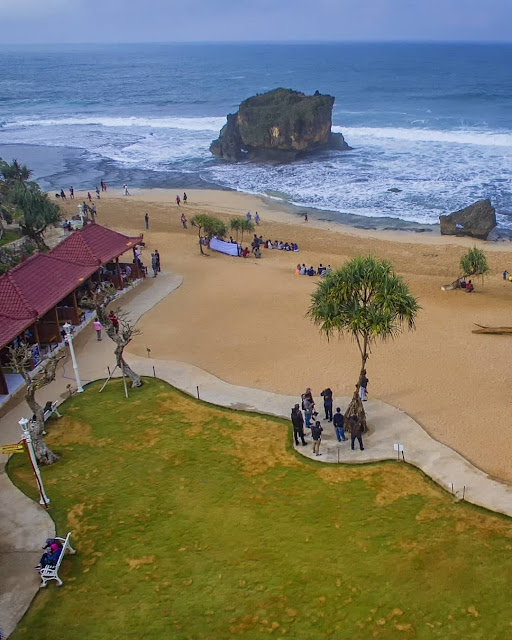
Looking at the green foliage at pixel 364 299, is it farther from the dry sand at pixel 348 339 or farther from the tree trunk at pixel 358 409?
the dry sand at pixel 348 339

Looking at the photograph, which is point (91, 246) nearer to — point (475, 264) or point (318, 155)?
point (475, 264)

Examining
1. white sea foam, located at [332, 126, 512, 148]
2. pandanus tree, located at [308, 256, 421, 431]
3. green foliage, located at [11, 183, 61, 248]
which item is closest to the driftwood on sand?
pandanus tree, located at [308, 256, 421, 431]

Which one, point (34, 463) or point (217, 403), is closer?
point (34, 463)

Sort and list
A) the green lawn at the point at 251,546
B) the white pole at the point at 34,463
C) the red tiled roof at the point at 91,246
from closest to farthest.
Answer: the green lawn at the point at 251,546, the white pole at the point at 34,463, the red tiled roof at the point at 91,246

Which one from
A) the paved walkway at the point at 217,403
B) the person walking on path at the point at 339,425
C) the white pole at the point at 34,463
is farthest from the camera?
the person walking on path at the point at 339,425

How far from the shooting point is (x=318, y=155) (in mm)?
69312

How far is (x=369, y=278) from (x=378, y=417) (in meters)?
4.65

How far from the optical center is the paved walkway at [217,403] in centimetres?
1291

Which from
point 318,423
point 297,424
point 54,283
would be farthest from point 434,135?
point 297,424

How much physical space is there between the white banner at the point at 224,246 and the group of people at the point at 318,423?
2030 centimetres

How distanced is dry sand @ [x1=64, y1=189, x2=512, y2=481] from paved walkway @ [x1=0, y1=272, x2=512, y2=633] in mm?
710

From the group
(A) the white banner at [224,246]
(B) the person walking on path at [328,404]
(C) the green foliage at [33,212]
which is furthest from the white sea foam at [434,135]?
(B) the person walking on path at [328,404]

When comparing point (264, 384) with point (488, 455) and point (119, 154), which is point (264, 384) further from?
point (119, 154)

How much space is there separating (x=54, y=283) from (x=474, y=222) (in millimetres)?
28720
